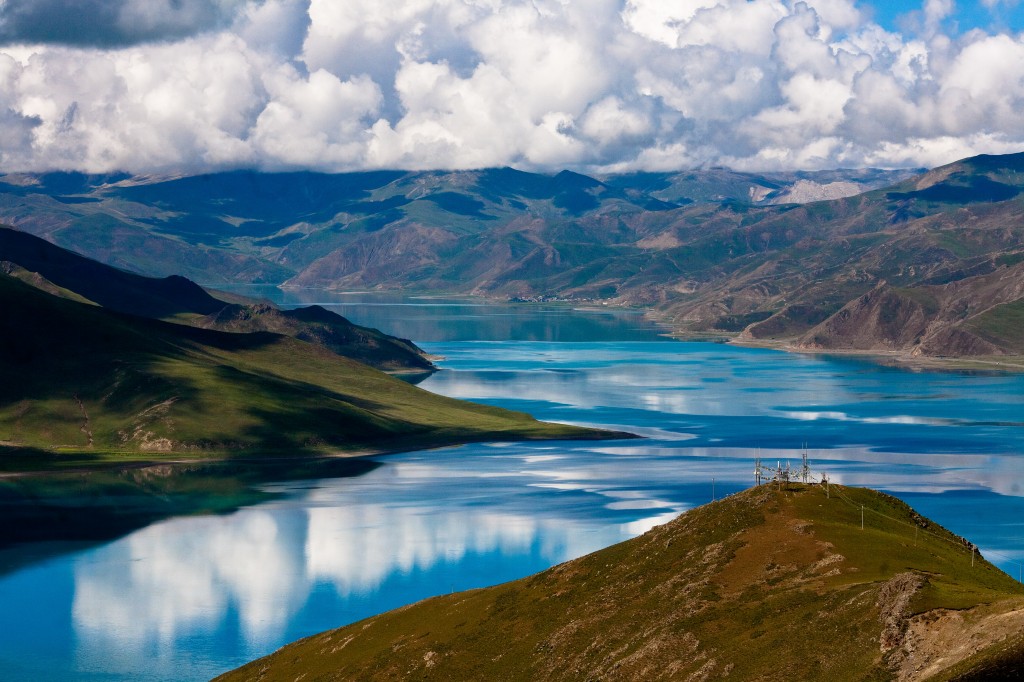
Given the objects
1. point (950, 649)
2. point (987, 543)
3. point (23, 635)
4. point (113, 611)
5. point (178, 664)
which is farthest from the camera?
point (987, 543)

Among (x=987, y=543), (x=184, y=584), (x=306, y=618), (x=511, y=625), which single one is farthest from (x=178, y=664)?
(x=987, y=543)

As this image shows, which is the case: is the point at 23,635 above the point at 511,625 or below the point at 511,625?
below

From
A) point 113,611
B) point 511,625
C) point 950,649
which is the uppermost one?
point 950,649

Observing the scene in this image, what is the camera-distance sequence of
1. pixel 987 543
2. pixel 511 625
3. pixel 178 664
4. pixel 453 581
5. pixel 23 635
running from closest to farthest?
pixel 511 625
pixel 178 664
pixel 23 635
pixel 453 581
pixel 987 543

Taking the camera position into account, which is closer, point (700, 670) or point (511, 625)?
point (700, 670)

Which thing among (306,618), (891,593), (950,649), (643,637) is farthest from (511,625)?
(306,618)

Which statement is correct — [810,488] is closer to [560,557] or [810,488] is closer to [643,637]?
[643,637]

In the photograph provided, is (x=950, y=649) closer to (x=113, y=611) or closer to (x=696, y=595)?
(x=696, y=595)
